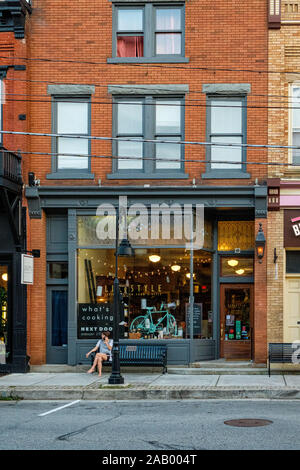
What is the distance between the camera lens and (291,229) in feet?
63.6

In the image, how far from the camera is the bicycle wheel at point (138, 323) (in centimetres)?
2002

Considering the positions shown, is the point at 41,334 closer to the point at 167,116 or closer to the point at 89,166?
the point at 89,166

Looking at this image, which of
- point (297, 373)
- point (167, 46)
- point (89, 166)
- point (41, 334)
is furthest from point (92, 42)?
point (297, 373)

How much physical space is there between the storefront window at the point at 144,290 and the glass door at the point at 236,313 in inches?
32.6

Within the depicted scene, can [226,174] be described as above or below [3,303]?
above

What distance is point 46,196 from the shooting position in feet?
65.2

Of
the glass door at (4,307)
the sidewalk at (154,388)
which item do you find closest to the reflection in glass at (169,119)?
the glass door at (4,307)

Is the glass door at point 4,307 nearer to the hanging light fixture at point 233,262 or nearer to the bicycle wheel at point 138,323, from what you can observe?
the bicycle wheel at point 138,323

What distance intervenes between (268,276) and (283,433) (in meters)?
8.69

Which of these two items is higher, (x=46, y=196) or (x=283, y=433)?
(x=46, y=196)

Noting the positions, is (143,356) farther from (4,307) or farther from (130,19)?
(130,19)

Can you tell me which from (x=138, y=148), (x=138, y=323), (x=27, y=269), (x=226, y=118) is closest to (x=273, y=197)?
(x=226, y=118)

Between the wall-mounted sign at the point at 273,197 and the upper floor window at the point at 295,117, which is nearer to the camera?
the wall-mounted sign at the point at 273,197

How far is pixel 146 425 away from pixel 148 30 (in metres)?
12.0
